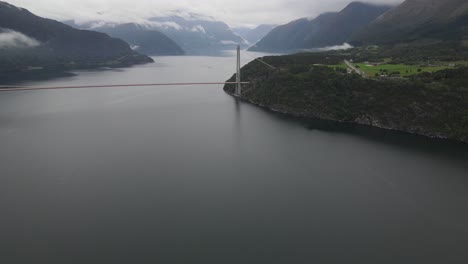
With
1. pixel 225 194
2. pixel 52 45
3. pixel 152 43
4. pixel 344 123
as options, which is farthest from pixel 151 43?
pixel 225 194

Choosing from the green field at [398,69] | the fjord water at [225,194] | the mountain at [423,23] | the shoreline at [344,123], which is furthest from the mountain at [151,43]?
the fjord water at [225,194]

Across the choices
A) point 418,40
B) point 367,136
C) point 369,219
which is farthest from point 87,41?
point 369,219

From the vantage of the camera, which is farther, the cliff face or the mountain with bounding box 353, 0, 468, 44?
the mountain with bounding box 353, 0, 468, 44

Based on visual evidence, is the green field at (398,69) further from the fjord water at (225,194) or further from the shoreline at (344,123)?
the fjord water at (225,194)

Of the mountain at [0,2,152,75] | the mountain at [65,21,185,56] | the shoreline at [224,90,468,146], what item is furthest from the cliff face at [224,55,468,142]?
the mountain at [65,21,185,56]

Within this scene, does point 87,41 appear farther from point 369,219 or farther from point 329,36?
point 369,219

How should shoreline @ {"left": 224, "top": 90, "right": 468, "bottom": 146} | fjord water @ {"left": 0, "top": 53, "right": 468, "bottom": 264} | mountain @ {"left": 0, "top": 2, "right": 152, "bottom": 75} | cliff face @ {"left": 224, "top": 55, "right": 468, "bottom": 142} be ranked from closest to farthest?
1. fjord water @ {"left": 0, "top": 53, "right": 468, "bottom": 264}
2. shoreline @ {"left": 224, "top": 90, "right": 468, "bottom": 146}
3. cliff face @ {"left": 224, "top": 55, "right": 468, "bottom": 142}
4. mountain @ {"left": 0, "top": 2, "right": 152, "bottom": 75}

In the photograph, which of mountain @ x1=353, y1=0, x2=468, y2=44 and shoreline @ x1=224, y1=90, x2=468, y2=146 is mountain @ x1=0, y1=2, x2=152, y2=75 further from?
mountain @ x1=353, y1=0, x2=468, y2=44
